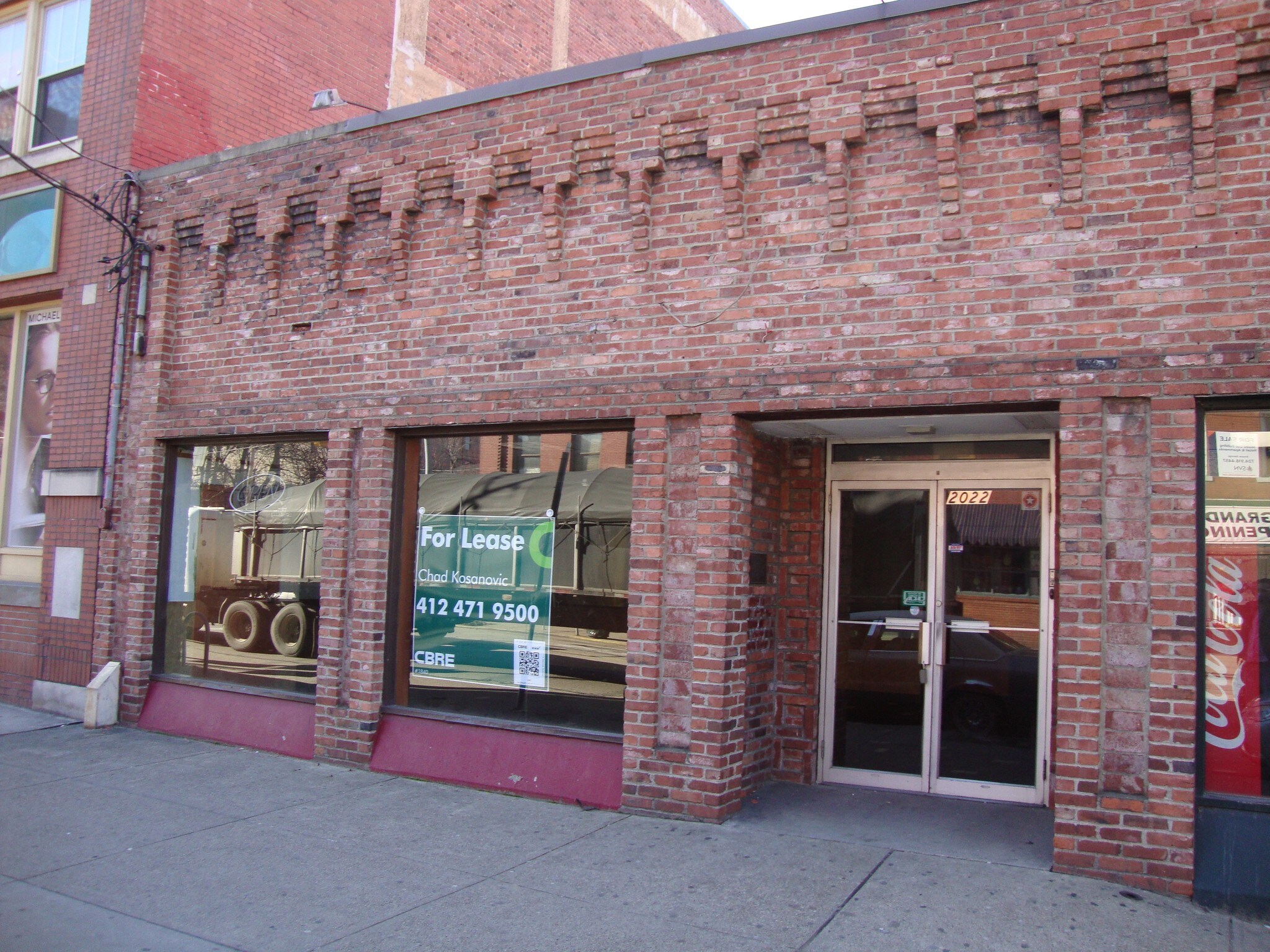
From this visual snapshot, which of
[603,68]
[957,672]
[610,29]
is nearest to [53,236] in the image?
[603,68]

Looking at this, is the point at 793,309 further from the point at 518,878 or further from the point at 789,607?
the point at 518,878

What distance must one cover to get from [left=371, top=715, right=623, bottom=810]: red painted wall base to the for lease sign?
16.2 inches

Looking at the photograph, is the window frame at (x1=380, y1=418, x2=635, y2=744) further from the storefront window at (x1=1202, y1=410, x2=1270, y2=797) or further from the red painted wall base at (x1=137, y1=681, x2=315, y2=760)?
the storefront window at (x1=1202, y1=410, x2=1270, y2=797)

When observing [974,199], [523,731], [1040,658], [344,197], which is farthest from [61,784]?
[974,199]

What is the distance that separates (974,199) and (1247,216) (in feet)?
4.62

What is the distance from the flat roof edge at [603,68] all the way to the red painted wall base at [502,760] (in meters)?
Answer: 4.75

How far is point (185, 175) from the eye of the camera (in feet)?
30.7

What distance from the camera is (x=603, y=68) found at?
7.12m

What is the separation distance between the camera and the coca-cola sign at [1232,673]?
5.34m

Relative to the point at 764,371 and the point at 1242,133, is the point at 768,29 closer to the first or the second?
the point at 764,371

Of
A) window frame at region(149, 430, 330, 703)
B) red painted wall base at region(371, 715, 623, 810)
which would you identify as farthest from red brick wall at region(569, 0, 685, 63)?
red painted wall base at region(371, 715, 623, 810)

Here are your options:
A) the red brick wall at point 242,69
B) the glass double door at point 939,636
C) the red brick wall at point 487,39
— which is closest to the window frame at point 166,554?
the red brick wall at point 242,69

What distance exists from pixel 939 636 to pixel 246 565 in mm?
6174

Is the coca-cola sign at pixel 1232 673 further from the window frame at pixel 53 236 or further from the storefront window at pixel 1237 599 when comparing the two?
the window frame at pixel 53 236
